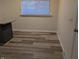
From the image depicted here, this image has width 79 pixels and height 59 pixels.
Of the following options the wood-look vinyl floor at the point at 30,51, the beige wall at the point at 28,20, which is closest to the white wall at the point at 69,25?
the wood-look vinyl floor at the point at 30,51

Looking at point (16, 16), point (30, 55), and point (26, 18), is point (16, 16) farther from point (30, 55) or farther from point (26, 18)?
point (30, 55)

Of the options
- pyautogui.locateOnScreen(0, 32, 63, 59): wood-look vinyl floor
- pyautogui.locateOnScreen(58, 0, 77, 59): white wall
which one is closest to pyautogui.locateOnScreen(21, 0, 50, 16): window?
pyautogui.locateOnScreen(0, 32, 63, 59): wood-look vinyl floor

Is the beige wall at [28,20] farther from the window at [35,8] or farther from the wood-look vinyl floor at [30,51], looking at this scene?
the wood-look vinyl floor at [30,51]

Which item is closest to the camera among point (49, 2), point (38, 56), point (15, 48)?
point (38, 56)

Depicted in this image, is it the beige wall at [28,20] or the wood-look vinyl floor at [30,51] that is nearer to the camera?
the wood-look vinyl floor at [30,51]

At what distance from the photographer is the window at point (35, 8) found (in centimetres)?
670

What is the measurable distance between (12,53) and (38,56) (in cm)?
72

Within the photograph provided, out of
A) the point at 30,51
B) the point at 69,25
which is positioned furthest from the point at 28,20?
the point at 69,25

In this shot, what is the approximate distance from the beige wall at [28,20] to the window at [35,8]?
196 millimetres

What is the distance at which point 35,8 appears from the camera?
6742 millimetres

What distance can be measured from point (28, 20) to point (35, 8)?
655 millimetres

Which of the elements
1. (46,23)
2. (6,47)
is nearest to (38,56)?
(6,47)

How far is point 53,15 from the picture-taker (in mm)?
6707

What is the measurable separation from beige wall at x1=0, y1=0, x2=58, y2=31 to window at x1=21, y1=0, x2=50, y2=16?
20 centimetres
